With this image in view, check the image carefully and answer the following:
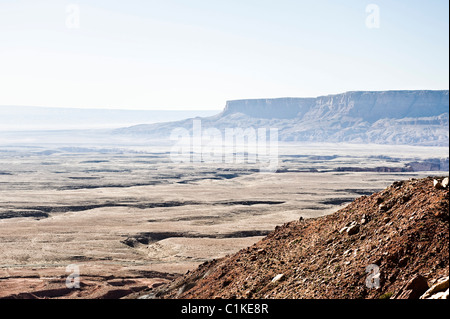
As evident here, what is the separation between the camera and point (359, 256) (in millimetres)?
12336

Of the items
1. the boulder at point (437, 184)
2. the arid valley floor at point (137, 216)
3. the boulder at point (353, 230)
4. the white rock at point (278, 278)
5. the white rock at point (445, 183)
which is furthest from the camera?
the arid valley floor at point (137, 216)

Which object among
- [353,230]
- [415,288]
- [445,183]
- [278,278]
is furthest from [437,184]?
[278,278]

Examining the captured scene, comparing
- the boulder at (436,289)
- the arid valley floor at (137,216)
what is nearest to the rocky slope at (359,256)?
the boulder at (436,289)

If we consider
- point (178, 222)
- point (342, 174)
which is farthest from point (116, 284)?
point (342, 174)

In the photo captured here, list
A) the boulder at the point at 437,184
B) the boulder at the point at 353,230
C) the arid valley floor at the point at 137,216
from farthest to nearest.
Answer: the arid valley floor at the point at 137,216 → the boulder at the point at 353,230 → the boulder at the point at 437,184

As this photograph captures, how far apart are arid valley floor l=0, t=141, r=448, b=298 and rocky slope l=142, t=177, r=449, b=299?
11301mm

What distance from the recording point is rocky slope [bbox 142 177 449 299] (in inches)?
428

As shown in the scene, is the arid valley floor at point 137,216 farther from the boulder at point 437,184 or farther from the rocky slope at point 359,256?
the boulder at point 437,184

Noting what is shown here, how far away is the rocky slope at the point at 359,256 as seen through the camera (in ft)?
35.6

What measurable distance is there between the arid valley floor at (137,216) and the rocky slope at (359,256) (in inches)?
445

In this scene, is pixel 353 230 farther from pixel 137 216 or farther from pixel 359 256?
pixel 137 216

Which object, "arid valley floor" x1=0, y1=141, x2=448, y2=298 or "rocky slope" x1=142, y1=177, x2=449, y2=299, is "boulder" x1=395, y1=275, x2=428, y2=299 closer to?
"rocky slope" x1=142, y1=177, x2=449, y2=299

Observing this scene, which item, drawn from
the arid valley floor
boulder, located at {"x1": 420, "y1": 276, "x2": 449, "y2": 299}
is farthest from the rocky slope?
the arid valley floor

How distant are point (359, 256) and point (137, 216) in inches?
1726
